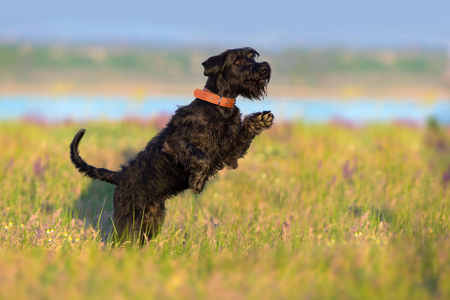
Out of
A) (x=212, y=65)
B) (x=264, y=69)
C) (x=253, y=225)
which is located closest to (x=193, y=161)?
(x=212, y=65)

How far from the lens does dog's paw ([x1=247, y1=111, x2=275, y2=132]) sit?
16.2ft

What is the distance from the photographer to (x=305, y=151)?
970 centimetres

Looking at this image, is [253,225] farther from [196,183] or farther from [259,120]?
[259,120]

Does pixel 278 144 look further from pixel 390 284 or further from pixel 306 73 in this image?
pixel 306 73

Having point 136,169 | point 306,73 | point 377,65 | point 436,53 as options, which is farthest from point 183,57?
point 136,169

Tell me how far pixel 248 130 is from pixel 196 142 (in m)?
0.56

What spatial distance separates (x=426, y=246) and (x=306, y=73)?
3779 centimetres

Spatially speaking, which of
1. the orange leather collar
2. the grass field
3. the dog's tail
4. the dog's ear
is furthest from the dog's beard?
the dog's tail

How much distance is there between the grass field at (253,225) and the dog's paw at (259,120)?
1.09 meters

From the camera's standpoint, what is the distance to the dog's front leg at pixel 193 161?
4.70 metres

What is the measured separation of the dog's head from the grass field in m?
1.40

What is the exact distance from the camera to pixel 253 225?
5570mm

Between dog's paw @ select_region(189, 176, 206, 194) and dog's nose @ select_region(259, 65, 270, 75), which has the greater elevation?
dog's nose @ select_region(259, 65, 270, 75)

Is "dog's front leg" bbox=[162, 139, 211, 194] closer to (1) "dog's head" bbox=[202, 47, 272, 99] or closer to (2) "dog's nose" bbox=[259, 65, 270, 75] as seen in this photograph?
(1) "dog's head" bbox=[202, 47, 272, 99]
